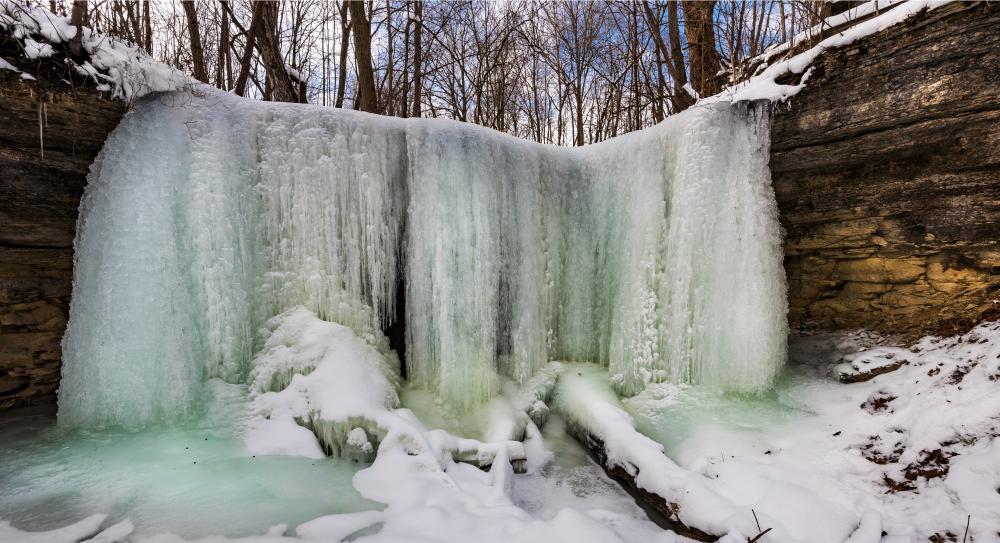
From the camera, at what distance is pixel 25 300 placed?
148 inches

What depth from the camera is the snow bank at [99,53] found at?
344 centimetres

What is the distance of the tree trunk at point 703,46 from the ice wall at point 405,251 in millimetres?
2427

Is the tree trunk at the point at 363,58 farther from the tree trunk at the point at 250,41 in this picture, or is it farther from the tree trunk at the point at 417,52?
the tree trunk at the point at 417,52

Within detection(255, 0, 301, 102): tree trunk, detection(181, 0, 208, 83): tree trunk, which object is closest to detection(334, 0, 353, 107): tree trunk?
detection(255, 0, 301, 102): tree trunk

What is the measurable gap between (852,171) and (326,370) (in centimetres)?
541

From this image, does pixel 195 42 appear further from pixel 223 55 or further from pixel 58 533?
pixel 58 533

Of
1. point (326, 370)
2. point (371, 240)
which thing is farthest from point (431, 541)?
point (371, 240)

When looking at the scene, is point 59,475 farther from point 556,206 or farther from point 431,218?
point 556,206

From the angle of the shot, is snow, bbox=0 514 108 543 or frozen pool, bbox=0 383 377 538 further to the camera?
frozen pool, bbox=0 383 377 538

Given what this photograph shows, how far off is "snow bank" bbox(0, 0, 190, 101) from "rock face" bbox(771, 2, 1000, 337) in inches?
239

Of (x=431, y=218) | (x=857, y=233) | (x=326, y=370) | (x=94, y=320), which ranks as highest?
(x=431, y=218)

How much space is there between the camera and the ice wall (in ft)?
12.1

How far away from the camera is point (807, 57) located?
14.5ft

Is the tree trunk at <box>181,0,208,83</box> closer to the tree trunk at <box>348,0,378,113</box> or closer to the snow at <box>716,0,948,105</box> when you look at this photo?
the tree trunk at <box>348,0,378,113</box>
